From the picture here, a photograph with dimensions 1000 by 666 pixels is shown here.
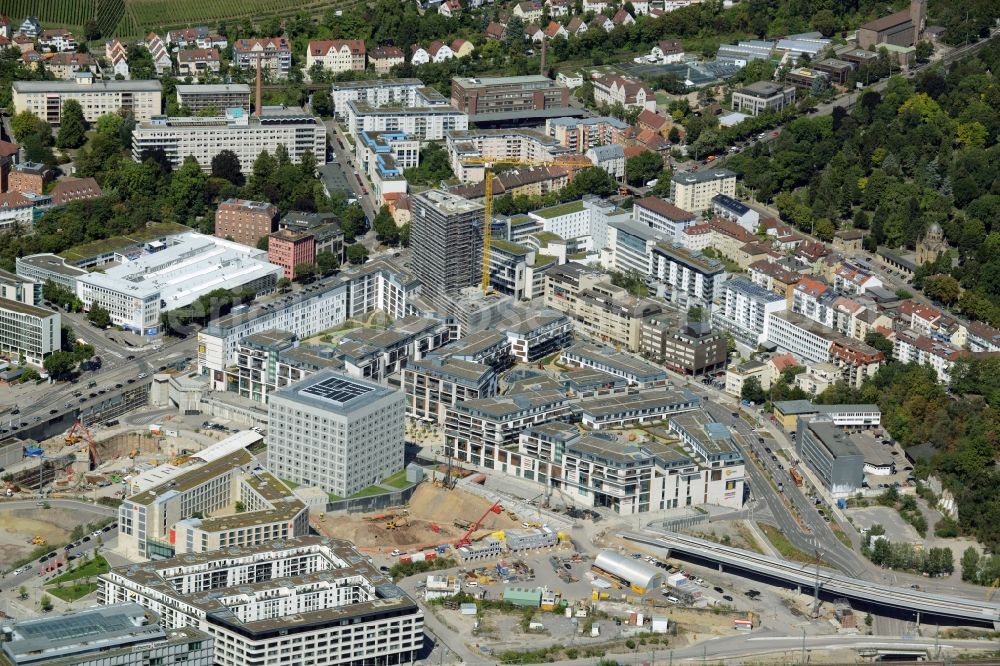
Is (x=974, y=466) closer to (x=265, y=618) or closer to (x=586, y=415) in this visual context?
(x=586, y=415)

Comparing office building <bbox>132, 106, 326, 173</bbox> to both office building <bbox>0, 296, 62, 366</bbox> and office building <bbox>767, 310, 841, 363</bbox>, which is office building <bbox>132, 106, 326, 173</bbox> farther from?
office building <bbox>767, 310, 841, 363</bbox>

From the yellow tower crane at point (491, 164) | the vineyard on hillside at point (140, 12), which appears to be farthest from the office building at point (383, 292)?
the vineyard on hillside at point (140, 12)

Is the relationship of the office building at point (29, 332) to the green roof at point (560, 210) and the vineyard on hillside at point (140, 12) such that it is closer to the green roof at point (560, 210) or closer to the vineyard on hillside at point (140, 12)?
the green roof at point (560, 210)

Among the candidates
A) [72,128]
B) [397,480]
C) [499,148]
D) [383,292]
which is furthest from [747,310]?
[72,128]

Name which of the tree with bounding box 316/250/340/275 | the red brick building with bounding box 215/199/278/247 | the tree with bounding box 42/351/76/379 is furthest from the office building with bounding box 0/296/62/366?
the tree with bounding box 316/250/340/275

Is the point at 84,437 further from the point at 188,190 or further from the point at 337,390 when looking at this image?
the point at 188,190

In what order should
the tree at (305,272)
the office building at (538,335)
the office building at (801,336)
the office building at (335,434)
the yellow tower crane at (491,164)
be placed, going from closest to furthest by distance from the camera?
the office building at (335,434), the office building at (538,335), the office building at (801,336), the tree at (305,272), the yellow tower crane at (491,164)

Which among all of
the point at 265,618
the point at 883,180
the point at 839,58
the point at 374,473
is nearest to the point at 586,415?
the point at 374,473
